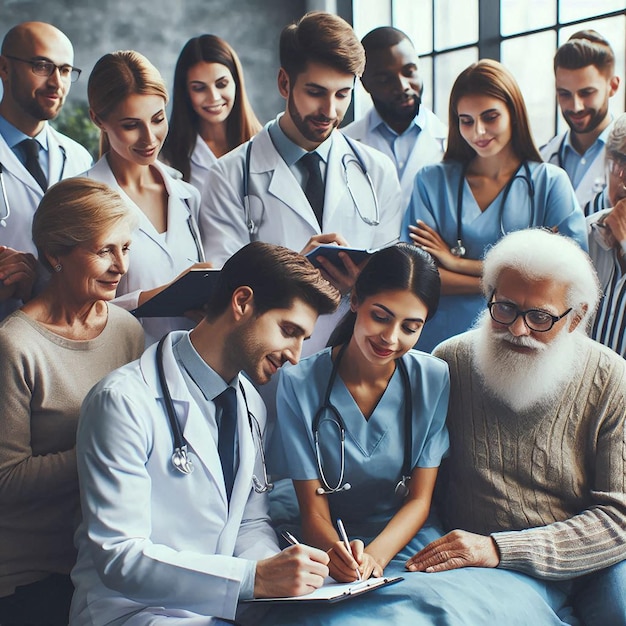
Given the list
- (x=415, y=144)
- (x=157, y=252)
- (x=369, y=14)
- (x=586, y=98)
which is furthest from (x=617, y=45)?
(x=157, y=252)

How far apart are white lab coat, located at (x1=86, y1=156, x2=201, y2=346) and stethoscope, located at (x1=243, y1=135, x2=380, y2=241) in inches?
6.7

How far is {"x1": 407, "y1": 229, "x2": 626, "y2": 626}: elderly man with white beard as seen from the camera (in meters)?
2.19

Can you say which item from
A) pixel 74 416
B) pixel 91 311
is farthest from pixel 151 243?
pixel 74 416

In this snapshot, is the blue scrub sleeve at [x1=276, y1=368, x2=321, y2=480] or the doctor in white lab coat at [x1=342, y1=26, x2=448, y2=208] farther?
the doctor in white lab coat at [x1=342, y1=26, x2=448, y2=208]

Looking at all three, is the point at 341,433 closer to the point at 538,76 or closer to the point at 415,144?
the point at 415,144

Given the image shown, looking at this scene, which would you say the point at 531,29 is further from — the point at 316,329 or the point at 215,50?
the point at 316,329

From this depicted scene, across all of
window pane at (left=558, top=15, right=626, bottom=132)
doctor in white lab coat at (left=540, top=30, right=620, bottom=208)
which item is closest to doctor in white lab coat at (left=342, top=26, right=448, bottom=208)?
doctor in white lab coat at (left=540, top=30, right=620, bottom=208)

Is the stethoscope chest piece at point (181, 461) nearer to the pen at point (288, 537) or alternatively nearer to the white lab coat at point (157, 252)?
the pen at point (288, 537)

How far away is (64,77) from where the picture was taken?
120 inches

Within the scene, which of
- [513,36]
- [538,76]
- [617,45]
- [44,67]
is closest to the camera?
[44,67]

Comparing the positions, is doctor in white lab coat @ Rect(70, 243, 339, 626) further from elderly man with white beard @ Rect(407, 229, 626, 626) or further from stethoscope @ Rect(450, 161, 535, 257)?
stethoscope @ Rect(450, 161, 535, 257)

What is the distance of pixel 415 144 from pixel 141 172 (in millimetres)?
1334

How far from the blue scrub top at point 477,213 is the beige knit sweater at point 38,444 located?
3.99ft

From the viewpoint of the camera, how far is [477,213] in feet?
9.66
